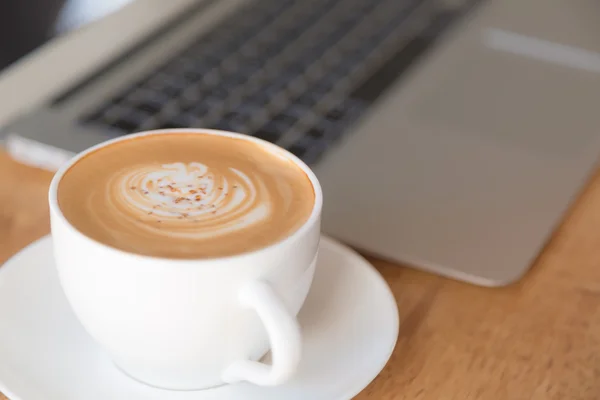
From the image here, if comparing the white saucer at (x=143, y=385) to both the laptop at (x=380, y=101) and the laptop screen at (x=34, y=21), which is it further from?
the laptop screen at (x=34, y=21)

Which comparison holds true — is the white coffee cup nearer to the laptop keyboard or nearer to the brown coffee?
the brown coffee

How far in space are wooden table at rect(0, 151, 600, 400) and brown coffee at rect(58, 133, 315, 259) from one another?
0.11 meters

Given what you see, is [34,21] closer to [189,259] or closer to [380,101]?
[380,101]

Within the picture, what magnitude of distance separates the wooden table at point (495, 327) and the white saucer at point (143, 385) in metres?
0.02

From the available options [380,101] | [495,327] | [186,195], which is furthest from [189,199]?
[380,101]

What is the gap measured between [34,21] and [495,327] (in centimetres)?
48

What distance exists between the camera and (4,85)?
618 mm

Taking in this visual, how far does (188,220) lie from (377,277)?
0.14 metres

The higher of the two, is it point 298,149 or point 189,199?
point 189,199

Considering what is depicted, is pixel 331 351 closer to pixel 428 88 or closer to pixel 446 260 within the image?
pixel 446 260

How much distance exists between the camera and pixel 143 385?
1.25ft

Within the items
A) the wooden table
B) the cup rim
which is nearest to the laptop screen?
the wooden table

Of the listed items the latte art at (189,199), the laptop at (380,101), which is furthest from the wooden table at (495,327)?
the latte art at (189,199)

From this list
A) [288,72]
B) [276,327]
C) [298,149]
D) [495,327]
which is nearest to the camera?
[276,327]
